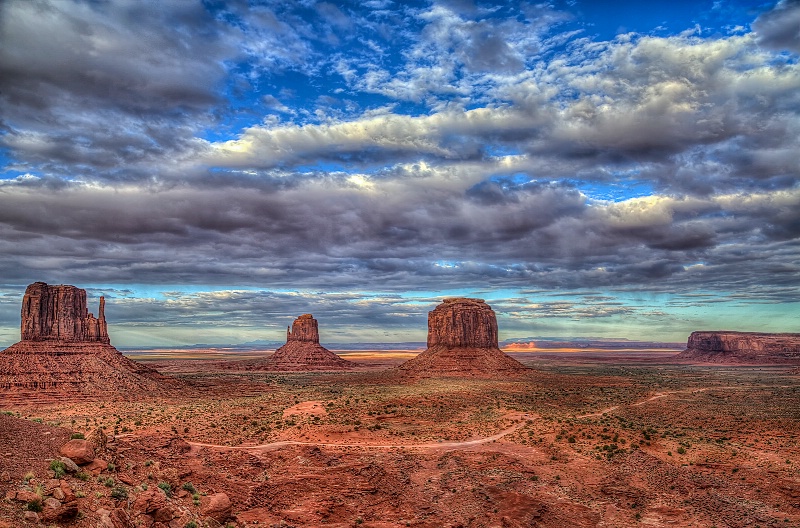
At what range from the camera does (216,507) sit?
86.6ft

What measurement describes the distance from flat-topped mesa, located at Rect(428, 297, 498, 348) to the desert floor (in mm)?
70309

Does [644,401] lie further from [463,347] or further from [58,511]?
[58,511]

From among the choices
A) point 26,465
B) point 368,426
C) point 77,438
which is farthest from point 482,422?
point 26,465

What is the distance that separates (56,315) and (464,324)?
86.1 metres

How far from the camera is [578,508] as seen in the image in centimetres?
3391

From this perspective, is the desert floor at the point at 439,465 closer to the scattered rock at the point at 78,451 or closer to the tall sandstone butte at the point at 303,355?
the scattered rock at the point at 78,451

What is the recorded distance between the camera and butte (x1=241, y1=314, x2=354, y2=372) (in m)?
172

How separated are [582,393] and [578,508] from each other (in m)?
52.7

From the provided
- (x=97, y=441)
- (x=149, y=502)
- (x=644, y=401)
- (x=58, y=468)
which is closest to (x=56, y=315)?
(x=97, y=441)

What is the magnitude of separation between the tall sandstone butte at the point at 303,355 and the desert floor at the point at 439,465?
373 feet

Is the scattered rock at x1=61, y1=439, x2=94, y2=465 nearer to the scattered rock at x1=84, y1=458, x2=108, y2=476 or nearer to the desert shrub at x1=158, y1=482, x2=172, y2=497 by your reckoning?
the scattered rock at x1=84, y1=458, x2=108, y2=476

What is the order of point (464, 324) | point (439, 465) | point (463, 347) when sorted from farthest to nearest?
point (464, 324) → point (463, 347) → point (439, 465)

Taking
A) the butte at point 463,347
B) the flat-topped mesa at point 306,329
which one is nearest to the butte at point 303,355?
the flat-topped mesa at point 306,329

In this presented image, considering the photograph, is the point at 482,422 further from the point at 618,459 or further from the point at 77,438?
the point at 77,438
